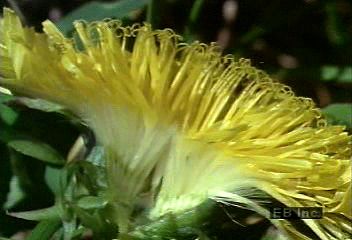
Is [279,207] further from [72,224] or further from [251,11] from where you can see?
[251,11]

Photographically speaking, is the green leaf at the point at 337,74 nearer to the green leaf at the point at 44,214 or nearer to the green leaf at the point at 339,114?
the green leaf at the point at 339,114

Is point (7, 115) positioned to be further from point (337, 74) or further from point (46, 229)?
point (337, 74)

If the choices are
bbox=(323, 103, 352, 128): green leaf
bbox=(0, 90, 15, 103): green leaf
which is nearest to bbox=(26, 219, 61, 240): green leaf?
bbox=(0, 90, 15, 103): green leaf

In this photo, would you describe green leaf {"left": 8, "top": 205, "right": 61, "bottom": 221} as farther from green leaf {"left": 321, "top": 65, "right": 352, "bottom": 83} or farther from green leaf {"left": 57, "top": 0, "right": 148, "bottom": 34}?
green leaf {"left": 321, "top": 65, "right": 352, "bottom": 83}

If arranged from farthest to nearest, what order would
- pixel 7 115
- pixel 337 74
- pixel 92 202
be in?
pixel 337 74 → pixel 7 115 → pixel 92 202

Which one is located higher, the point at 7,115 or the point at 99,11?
the point at 99,11

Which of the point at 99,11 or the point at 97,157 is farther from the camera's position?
the point at 99,11

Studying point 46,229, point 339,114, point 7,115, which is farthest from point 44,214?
point 339,114
